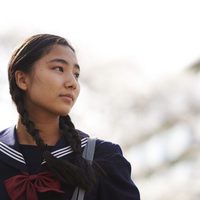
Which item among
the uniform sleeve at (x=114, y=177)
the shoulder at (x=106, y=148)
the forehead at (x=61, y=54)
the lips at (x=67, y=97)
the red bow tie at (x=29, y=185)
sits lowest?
the red bow tie at (x=29, y=185)

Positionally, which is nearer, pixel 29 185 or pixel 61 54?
pixel 29 185

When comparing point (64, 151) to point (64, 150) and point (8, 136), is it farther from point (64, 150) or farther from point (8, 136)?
point (8, 136)

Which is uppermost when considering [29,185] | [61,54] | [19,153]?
[61,54]

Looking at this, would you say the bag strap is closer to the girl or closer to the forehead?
the girl

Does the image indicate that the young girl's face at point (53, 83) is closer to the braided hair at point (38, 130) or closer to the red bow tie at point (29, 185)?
→ the braided hair at point (38, 130)

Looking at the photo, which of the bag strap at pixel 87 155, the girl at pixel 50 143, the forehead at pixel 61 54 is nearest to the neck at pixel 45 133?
the girl at pixel 50 143

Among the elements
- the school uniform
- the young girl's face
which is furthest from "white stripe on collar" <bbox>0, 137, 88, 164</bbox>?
the young girl's face

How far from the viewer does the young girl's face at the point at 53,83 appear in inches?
81.0

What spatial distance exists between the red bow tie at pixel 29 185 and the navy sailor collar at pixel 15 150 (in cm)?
5

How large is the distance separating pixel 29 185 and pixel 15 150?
0.15 metres

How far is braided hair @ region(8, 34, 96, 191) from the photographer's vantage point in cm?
199

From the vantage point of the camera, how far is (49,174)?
2.03 m

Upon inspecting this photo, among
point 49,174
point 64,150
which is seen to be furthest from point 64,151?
point 49,174

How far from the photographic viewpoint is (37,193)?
1.99m
